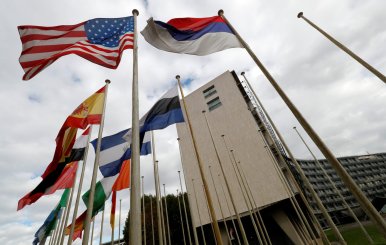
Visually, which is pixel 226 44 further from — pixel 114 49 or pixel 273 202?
pixel 273 202

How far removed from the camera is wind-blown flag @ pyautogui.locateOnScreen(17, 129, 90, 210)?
1055 centimetres

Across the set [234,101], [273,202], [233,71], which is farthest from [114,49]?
[233,71]

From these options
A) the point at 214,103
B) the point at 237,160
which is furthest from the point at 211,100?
the point at 237,160

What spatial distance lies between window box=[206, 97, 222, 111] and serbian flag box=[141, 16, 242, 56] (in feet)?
103

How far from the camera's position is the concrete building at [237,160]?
28.2 meters

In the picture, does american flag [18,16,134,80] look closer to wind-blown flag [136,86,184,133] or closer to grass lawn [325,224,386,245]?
wind-blown flag [136,86,184,133]

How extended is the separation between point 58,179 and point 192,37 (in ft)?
33.5

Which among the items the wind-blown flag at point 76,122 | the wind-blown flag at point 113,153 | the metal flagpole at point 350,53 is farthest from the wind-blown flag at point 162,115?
the metal flagpole at point 350,53

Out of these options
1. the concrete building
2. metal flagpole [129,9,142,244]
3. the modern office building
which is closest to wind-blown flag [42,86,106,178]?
metal flagpole [129,9,142,244]

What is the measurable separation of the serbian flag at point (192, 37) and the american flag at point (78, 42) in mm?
951

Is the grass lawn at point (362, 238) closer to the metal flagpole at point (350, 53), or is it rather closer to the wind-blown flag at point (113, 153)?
the metal flagpole at point (350, 53)

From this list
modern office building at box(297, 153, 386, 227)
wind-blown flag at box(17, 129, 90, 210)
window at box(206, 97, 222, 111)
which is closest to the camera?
wind-blown flag at box(17, 129, 90, 210)

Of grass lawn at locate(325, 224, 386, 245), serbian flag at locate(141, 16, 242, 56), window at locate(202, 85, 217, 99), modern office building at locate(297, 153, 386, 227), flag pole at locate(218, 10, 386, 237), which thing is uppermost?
window at locate(202, 85, 217, 99)

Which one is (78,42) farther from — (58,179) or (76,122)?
(58,179)
